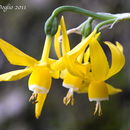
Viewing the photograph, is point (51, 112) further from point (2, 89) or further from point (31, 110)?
point (2, 89)

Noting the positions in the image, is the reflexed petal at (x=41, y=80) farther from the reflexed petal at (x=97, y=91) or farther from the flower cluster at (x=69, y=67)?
the reflexed petal at (x=97, y=91)

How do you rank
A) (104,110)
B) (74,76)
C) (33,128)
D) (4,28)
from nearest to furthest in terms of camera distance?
(74,76)
(104,110)
(33,128)
(4,28)

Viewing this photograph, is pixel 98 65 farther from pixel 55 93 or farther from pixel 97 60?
pixel 55 93

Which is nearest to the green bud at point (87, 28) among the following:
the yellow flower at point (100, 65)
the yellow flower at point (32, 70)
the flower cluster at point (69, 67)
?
the flower cluster at point (69, 67)

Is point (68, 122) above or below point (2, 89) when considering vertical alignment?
below

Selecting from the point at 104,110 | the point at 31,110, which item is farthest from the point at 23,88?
the point at 104,110

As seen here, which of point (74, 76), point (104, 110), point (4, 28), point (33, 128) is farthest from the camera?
point (4, 28)

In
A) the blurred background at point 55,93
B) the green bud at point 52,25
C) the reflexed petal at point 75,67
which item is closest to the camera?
the reflexed petal at point 75,67

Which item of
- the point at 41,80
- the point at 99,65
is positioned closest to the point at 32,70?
the point at 41,80
